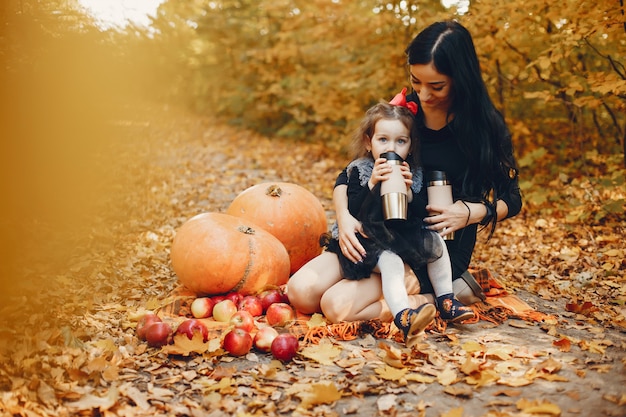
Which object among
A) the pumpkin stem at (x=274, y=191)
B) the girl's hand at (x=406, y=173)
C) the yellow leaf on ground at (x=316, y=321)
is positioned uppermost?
the girl's hand at (x=406, y=173)

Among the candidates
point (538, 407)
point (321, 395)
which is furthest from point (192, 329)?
point (538, 407)

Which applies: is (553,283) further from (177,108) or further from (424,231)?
(177,108)

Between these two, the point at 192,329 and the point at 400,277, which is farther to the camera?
the point at 400,277

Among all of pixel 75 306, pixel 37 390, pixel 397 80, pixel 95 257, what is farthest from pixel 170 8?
pixel 37 390

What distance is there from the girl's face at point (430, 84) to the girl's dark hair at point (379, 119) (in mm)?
142

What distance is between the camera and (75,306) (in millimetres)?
3186

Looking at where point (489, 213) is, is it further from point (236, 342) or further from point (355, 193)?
point (236, 342)

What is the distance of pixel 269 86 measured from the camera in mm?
10281

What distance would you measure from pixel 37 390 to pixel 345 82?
6250 mm

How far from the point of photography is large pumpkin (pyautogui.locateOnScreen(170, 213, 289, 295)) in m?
3.46

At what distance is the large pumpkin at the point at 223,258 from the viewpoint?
11.4 ft

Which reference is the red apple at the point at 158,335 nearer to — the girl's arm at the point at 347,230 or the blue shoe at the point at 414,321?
the girl's arm at the point at 347,230

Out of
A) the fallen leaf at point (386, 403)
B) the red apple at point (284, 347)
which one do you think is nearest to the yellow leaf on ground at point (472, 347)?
the fallen leaf at point (386, 403)

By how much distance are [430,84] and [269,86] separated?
7532 mm
